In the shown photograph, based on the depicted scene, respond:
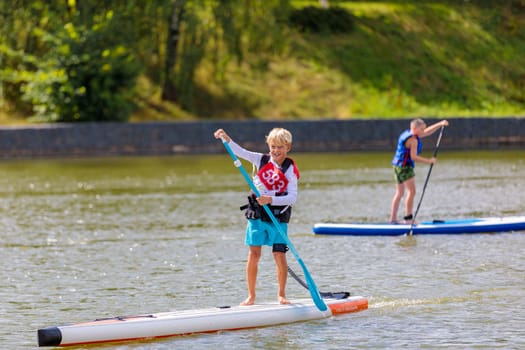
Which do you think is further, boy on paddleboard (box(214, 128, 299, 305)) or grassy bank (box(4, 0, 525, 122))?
grassy bank (box(4, 0, 525, 122))

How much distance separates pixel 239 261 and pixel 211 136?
2077cm

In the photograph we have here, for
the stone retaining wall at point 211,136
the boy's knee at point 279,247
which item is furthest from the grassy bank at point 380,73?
the boy's knee at point 279,247

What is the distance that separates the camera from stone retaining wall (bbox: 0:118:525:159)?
34344 mm

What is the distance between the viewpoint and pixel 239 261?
46.9 ft

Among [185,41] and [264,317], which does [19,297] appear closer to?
[264,317]

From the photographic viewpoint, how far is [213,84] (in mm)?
45625

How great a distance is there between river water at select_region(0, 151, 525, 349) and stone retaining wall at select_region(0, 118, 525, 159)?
25.0ft

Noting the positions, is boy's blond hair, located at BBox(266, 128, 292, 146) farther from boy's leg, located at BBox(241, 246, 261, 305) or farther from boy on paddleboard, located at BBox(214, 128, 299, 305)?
boy's leg, located at BBox(241, 246, 261, 305)

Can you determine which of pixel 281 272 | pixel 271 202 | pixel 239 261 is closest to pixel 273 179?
pixel 271 202

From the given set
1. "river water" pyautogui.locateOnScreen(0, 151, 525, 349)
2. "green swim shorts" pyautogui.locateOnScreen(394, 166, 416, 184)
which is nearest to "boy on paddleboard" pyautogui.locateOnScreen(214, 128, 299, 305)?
"river water" pyautogui.locateOnScreen(0, 151, 525, 349)

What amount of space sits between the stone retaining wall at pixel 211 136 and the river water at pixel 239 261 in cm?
763

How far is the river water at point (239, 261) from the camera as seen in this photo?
1016cm

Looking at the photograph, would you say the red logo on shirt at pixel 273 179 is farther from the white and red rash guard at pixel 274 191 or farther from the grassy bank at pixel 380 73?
the grassy bank at pixel 380 73

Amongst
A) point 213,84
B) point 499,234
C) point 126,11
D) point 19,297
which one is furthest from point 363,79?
point 19,297
